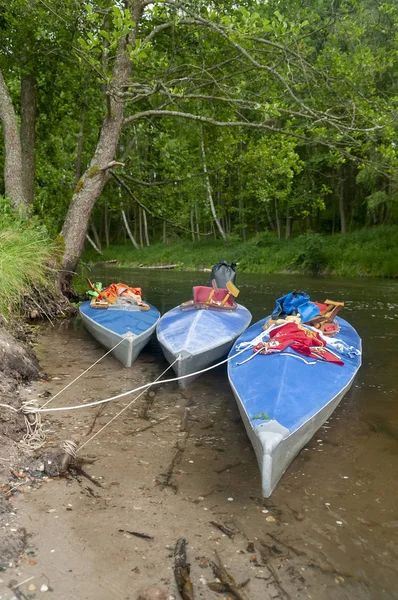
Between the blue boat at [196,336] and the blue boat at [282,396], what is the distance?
1.64 feet

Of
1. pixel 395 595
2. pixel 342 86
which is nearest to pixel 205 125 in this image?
pixel 342 86

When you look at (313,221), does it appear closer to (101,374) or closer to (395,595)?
(101,374)

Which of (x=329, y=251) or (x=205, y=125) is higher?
(x=205, y=125)

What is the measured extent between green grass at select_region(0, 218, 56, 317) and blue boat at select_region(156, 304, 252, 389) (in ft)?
7.29

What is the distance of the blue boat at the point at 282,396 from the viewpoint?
3.67 meters

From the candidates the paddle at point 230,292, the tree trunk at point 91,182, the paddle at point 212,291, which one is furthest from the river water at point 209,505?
the tree trunk at point 91,182

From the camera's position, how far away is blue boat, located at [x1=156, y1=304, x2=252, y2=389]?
6.45 m

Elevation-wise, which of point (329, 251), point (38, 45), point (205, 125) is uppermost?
point (38, 45)

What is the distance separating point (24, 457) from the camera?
12.6 ft

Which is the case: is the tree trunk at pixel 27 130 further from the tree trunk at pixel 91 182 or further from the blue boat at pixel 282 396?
the blue boat at pixel 282 396

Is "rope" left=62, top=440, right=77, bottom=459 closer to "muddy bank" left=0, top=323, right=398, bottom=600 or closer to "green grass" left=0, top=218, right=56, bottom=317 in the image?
"muddy bank" left=0, top=323, right=398, bottom=600

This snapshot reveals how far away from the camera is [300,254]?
75.2ft

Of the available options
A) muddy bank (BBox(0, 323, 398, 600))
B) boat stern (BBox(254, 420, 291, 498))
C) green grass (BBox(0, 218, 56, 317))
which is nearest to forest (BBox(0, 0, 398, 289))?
green grass (BBox(0, 218, 56, 317))

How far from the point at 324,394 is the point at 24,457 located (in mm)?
2721
